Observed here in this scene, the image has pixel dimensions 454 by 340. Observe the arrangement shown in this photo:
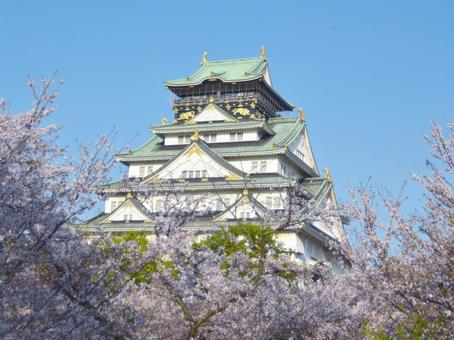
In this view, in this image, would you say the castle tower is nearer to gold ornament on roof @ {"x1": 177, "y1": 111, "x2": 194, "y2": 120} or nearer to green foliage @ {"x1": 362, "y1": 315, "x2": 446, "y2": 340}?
gold ornament on roof @ {"x1": 177, "y1": 111, "x2": 194, "y2": 120}

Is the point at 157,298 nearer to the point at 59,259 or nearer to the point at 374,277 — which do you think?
the point at 59,259

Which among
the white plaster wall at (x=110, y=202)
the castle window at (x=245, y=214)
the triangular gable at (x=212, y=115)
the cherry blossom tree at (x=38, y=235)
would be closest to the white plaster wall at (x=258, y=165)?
the triangular gable at (x=212, y=115)

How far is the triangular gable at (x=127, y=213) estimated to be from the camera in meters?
44.9

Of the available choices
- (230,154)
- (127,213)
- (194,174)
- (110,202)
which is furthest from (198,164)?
(110,202)

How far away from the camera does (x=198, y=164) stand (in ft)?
157

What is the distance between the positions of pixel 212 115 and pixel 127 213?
41.5 ft

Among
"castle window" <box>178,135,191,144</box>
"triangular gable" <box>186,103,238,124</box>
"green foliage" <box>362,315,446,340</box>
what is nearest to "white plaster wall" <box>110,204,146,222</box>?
"castle window" <box>178,135,191,144</box>

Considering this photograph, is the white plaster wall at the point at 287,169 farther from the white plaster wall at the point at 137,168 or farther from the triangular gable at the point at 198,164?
the white plaster wall at the point at 137,168

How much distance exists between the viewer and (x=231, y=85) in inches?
2234

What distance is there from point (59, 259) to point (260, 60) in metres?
52.1

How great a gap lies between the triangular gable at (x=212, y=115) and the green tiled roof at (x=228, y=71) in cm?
382

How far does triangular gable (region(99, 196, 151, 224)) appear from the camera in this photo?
147 feet

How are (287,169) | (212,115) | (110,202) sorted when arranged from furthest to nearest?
(212,115) < (287,169) < (110,202)

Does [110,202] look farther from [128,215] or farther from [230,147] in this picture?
[230,147]
